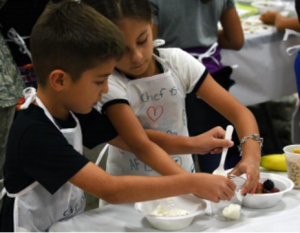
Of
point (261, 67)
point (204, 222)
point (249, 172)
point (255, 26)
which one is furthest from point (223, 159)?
point (255, 26)

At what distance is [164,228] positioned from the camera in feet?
4.25

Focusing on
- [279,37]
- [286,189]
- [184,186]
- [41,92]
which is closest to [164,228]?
[184,186]

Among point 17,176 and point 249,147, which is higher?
point 17,176

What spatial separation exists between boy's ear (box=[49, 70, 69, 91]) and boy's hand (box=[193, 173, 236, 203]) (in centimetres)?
39

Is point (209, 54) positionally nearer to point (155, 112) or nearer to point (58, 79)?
point (155, 112)

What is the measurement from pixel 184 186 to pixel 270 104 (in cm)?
242

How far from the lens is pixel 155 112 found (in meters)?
1.67

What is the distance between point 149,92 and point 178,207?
1.33 feet

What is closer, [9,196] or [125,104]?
[9,196]

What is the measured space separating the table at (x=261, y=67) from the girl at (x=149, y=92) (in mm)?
1152

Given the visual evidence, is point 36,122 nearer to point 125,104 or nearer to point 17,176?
point 17,176

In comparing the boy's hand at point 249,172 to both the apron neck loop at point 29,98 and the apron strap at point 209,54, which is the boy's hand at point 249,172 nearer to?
the apron neck loop at point 29,98

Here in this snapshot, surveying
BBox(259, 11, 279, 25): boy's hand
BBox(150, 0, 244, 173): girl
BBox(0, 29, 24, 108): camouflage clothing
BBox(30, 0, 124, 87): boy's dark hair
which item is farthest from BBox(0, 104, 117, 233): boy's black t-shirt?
BBox(259, 11, 279, 25): boy's hand

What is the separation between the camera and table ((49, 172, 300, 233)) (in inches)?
50.3
